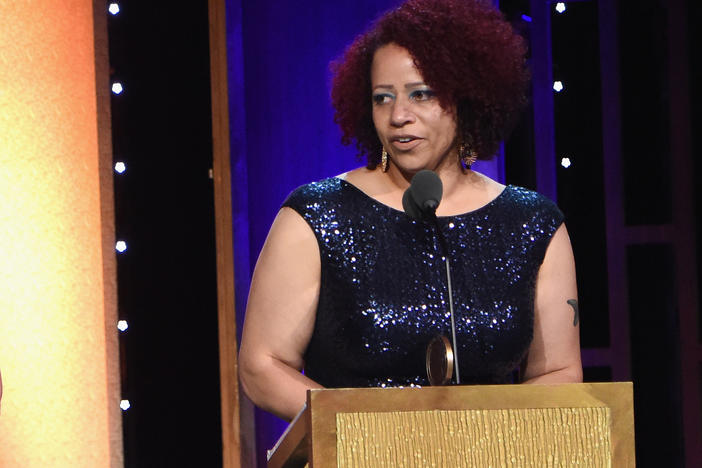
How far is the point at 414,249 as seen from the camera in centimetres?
239

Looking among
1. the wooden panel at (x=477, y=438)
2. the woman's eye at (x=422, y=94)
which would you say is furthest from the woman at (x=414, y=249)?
the wooden panel at (x=477, y=438)

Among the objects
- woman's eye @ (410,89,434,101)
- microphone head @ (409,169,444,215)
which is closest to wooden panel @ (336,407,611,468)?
microphone head @ (409,169,444,215)

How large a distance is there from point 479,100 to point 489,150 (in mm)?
131

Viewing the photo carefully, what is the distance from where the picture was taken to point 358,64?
252cm

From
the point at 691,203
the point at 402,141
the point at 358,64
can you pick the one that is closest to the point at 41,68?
the point at 358,64

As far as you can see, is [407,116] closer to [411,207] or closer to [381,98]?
[381,98]

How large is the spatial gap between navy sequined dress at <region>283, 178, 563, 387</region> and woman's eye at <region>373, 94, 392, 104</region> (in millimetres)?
209

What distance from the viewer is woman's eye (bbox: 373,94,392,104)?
7.72 ft

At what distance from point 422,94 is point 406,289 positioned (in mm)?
440

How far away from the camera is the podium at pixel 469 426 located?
1393mm

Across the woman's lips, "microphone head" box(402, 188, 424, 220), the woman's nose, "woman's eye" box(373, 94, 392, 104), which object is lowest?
"microphone head" box(402, 188, 424, 220)

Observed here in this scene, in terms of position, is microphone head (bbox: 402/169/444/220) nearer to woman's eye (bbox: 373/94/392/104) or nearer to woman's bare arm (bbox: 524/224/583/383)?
woman's eye (bbox: 373/94/392/104)

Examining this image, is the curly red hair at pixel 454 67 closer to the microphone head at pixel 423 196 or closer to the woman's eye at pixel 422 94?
the woman's eye at pixel 422 94

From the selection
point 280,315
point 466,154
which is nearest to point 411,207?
point 280,315
